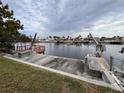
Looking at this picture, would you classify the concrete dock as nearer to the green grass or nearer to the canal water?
the green grass

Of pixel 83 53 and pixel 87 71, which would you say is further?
pixel 83 53

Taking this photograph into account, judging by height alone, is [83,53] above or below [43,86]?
below

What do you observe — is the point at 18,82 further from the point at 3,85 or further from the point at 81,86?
the point at 81,86

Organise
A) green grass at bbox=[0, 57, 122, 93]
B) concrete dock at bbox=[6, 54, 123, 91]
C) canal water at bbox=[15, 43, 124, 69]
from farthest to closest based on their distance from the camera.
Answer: canal water at bbox=[15, 43, 124, 69]
concrete dock at bbox=[6, 54, 123, 91]
green grass at bbox=[0, 57, 122, 93]

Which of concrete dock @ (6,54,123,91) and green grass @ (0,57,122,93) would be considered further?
concrete dock @ (6,54,123,91)

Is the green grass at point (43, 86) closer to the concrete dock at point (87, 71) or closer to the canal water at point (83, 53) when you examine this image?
the concrete dock at point (87, 71)

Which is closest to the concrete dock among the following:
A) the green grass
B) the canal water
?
the green grass

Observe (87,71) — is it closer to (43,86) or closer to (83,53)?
(43,86)

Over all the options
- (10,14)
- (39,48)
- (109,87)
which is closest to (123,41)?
(39,48)

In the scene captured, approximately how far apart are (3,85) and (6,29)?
18928 mm

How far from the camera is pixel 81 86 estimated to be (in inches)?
256

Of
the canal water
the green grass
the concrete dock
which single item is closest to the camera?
the green grass

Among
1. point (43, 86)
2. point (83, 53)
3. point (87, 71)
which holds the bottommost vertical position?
point (83, 53)

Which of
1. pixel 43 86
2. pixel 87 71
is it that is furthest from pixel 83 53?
pixel 43 86
